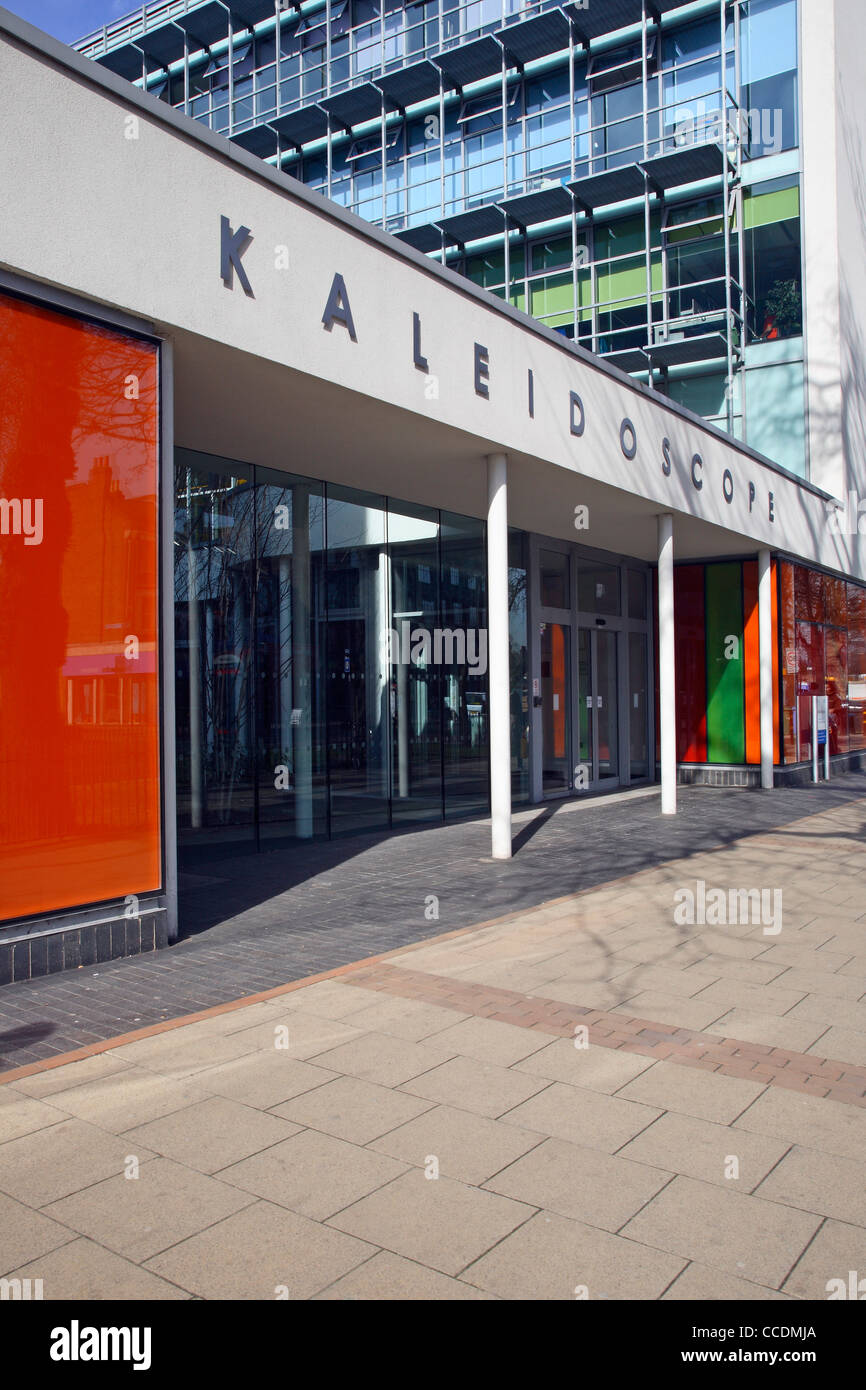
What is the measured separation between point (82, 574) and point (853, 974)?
193 inches

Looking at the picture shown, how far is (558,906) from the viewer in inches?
305

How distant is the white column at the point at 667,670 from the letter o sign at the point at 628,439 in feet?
5.65

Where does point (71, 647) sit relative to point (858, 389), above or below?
below

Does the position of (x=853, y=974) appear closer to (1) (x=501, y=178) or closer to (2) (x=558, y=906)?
(2) (x=558, y=906)

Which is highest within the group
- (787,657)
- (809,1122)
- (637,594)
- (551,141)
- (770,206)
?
(551,141)

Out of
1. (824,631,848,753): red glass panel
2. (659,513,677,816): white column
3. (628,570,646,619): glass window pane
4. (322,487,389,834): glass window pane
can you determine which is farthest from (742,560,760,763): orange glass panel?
(322,487,389,834): glass window pane

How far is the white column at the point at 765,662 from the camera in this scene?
16.7 metres

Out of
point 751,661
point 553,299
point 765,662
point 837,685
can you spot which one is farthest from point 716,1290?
point 553,299

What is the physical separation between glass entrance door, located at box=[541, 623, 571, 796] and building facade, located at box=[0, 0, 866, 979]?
0.06 meters

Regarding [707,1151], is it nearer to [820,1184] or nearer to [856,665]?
[820,1184]

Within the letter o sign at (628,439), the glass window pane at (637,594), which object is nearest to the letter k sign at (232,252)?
the letter o sign at (628,439)

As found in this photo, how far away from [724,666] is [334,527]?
8568mm

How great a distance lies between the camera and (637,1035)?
4840 millimetres
